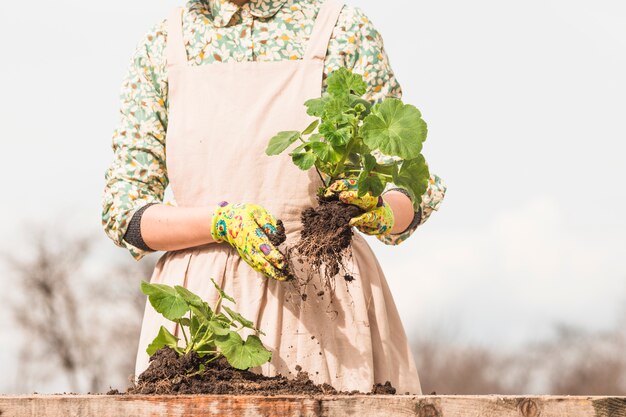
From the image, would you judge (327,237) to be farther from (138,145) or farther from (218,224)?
(138,145)

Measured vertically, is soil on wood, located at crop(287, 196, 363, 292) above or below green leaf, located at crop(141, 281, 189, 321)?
above

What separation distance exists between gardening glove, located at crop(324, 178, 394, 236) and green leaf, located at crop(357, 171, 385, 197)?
0.02 metres

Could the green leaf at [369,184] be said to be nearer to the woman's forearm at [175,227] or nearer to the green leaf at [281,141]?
the green leaf at [281,141]

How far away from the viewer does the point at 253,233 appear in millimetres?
2266

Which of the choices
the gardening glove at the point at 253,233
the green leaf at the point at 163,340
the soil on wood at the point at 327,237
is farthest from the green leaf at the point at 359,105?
the green leaf at the point at 163,340

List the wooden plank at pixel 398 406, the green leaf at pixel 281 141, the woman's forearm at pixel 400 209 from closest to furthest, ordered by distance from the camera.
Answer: the wooden plank at pixel 398 406, the green leaf at pixel 281 141, the woman's forearm at pixel 400 209

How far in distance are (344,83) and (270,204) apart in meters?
0.38

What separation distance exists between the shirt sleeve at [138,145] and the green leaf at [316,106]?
1.69 feet


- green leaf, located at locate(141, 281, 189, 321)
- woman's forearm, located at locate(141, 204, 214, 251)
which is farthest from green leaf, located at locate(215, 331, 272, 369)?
woman's forearm, located at locate(141, 204, 214, 251)

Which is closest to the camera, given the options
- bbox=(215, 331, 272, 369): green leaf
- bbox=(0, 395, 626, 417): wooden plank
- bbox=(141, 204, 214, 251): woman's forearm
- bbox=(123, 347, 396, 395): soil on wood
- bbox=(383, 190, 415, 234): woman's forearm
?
bbox=(0, 395, 626, 417): wooden plank

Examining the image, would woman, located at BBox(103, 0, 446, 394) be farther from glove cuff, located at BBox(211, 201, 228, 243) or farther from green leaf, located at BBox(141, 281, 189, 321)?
green leaf, located at BBox(141, 281, 189, 321)

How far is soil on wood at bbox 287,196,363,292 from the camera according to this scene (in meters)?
2.27

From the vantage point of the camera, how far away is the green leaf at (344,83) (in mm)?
2281

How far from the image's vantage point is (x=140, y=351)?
8.21ft
